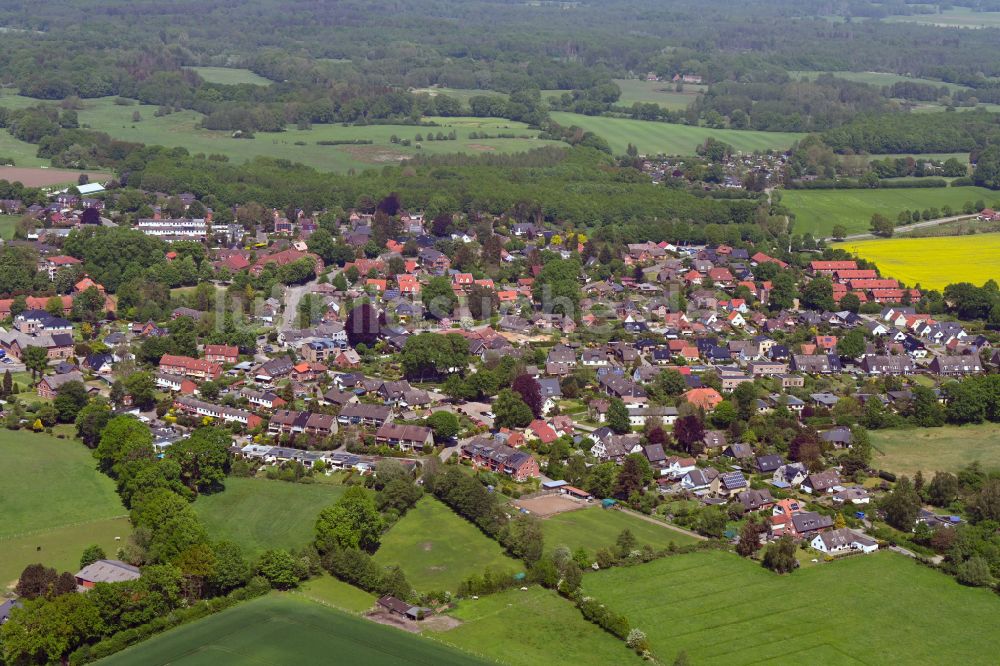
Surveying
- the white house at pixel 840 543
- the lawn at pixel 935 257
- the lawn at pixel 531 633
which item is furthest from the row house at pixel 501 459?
the lawn at pixel 935 257

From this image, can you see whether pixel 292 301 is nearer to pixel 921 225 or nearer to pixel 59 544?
pixel 59 544

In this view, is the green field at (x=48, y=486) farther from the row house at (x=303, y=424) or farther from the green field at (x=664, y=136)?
the green field at (x=664, y=136)

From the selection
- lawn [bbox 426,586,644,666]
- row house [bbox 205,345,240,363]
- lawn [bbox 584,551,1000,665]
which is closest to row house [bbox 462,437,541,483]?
lawn [bbox 584,551,1000,665]

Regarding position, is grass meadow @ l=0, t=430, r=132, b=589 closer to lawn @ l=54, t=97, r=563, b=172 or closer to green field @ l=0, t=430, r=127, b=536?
green field @ l=0, t=430, r=127, b=536

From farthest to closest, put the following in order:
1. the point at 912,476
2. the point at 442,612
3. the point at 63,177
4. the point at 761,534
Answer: the point at 63,177 < the point at 912,476 < the point at 761,534 < the point at 442,612

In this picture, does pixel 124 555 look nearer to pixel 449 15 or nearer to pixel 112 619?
pixel 112 619

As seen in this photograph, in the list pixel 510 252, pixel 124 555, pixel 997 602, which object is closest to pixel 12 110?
pixel 510 252

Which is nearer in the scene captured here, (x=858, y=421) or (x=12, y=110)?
(x=858, y=421)
